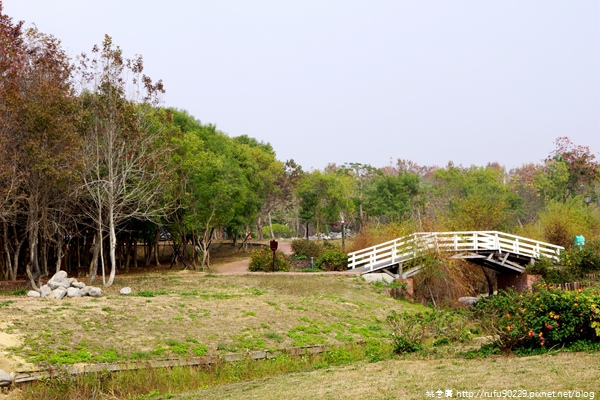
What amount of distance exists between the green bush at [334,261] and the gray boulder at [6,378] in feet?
64.8

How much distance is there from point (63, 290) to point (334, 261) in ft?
47.1

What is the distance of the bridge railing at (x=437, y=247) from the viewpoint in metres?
29.0

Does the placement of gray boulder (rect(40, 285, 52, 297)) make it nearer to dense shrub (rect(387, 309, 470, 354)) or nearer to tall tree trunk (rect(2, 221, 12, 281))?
tall tree trunk (rect(2, 221, 12, 281))

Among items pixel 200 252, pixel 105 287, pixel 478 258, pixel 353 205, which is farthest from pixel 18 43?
pixel 353 205

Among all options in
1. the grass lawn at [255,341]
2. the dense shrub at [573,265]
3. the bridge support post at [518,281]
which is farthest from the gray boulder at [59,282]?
the dense shrub at [573,265]

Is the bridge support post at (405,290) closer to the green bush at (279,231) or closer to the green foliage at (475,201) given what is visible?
the green foliage at (475,201)

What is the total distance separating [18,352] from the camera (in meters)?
13.8

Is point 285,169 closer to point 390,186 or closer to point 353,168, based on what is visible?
point 353,168

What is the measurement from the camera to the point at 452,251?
96.7ft

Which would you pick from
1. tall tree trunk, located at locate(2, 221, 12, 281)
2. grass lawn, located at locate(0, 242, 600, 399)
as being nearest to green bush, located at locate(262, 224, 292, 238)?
tall tree trunk, located at locate(2, 221, 12, 281)

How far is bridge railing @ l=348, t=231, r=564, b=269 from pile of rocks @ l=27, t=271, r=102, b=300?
13.1 metres

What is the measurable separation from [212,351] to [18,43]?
14096mm

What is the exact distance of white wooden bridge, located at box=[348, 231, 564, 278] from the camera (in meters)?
Result: 29.0

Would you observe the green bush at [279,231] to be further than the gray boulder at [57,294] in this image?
Yes
